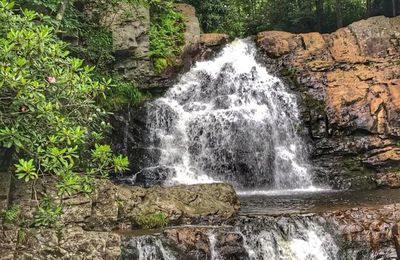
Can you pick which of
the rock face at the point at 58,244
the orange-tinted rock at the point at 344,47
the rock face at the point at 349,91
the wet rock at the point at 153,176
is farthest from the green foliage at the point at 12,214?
the orange-tinted rock at the point at 344,47

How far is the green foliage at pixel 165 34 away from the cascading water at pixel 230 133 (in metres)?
1.23

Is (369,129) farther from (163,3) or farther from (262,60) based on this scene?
(163,3)

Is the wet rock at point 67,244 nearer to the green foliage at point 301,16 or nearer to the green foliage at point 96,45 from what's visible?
the green foliage at point 96,45

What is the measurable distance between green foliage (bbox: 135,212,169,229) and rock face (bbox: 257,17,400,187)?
721 centimetres

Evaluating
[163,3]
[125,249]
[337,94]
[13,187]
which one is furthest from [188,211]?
[163,3]

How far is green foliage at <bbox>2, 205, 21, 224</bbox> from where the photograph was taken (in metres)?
7.02

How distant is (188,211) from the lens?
9445 mm

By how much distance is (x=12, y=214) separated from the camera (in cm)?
698

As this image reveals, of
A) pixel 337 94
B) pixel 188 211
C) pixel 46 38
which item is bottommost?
pixel 188 211

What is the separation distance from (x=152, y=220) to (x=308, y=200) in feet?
15.3

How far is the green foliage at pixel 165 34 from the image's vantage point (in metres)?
16.5

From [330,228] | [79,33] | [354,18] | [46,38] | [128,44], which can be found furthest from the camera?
[354,18]

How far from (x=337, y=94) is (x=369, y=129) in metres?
1.73

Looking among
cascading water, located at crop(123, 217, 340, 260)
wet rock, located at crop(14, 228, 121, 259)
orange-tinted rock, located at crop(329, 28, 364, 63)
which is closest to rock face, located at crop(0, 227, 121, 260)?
wet rock, located at crop(14, 228, 121, 259)
